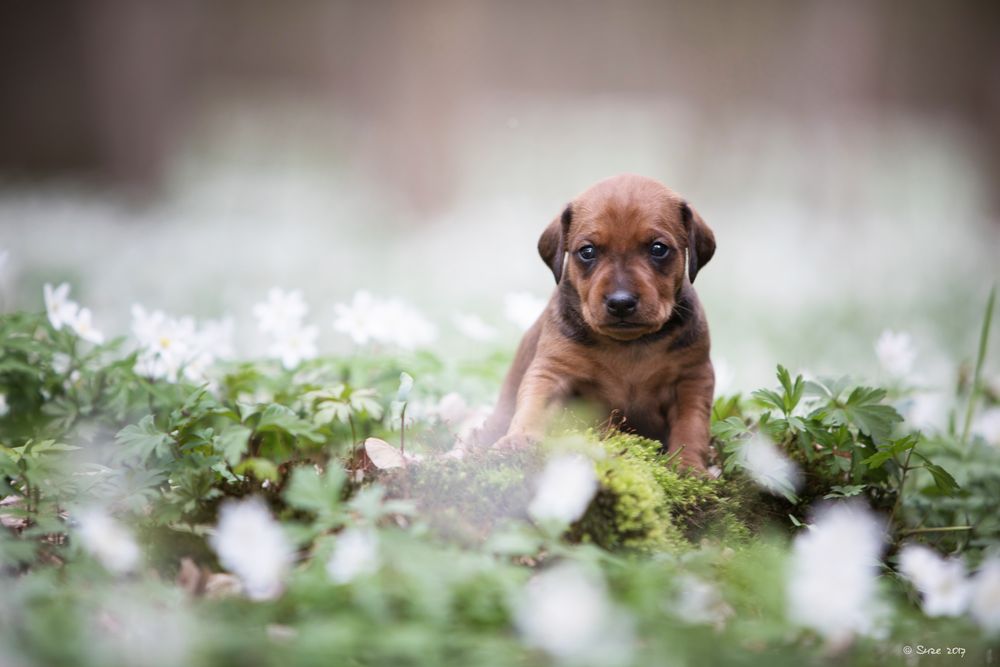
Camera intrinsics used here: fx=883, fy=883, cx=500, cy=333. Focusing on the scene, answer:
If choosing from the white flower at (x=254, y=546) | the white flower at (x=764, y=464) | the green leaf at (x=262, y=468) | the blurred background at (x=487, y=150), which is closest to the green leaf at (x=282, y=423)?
the green leaf at (x=262, y=468)

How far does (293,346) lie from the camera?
380cm

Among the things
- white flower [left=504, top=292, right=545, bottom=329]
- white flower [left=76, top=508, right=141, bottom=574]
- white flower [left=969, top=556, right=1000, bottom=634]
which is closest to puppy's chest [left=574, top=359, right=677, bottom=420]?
white flower [left=504, top=292, right=545, bottom=329]

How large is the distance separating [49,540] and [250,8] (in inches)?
490

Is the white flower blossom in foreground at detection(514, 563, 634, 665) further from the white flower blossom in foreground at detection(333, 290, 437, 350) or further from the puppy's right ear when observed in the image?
the white flower blossom in foreground at detection(333, 290, 437, 350)

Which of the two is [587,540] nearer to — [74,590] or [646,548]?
[646,548]

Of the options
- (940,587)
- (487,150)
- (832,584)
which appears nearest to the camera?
(832,584)

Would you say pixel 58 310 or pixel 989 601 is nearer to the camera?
pixel 989 601

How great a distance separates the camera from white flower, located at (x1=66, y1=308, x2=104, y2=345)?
137 inches

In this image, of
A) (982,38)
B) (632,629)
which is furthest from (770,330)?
(982,38)

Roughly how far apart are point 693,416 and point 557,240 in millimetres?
826

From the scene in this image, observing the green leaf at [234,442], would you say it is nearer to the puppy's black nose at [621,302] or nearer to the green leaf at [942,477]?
the puppy's black nose at [621,302]

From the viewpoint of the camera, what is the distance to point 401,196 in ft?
34.6

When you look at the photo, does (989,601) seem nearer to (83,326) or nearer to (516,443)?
(516,443)

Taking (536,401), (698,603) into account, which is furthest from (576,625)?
(536,401)
